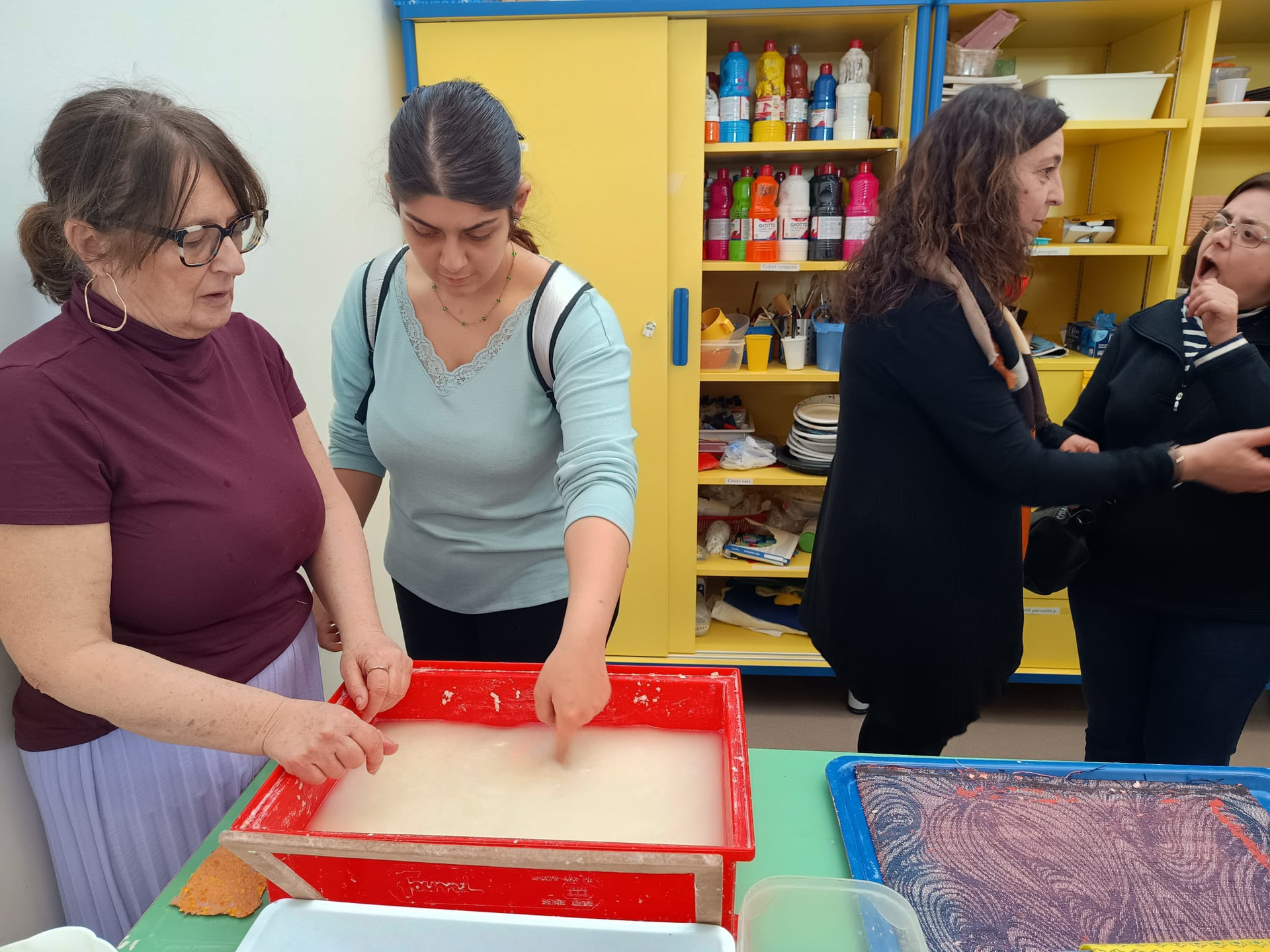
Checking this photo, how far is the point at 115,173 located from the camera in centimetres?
84

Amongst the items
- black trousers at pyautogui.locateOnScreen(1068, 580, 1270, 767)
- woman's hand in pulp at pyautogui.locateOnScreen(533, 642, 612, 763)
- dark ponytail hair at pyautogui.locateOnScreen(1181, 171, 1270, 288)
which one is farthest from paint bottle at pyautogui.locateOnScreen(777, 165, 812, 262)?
woman's hand in pulp at pyautogui.locateOnScreen(533, 642, 612, 763)

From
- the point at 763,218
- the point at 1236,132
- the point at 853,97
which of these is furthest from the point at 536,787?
the point at 1236,132

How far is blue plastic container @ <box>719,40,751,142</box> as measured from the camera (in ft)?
7.90

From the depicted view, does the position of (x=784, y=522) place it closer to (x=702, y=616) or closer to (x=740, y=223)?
(x=702, y=616)

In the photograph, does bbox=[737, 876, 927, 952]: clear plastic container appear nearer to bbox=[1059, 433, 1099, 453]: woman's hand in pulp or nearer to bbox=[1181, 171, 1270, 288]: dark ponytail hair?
bbox=[1059, 433, 1099, 453]: woman's hand in pulp

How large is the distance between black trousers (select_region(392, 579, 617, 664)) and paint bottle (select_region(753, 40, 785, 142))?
1.74 m

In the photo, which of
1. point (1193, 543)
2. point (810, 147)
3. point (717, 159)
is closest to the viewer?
point (1193, 543)

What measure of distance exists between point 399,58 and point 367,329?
5.29ft

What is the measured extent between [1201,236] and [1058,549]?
2.42ft

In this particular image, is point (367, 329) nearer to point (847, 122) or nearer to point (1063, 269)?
point (847, 122)

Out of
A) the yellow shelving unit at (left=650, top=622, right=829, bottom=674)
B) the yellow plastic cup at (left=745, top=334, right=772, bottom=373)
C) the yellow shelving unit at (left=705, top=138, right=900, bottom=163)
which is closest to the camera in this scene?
the yellow shelving unit at (left=705, top=138, right=900, bottom=163)

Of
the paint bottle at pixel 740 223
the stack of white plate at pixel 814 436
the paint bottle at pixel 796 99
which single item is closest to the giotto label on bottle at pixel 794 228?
the paint bottle at pixel 740 223

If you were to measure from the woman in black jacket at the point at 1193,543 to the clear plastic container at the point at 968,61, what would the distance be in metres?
1.08

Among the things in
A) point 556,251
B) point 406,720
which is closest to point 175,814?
point 406,720
